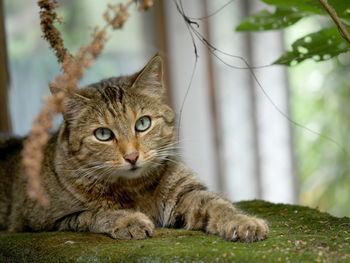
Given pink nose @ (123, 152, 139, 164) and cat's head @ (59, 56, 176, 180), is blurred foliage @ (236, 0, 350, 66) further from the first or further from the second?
pink nose @ (123, 152, 139, 164)

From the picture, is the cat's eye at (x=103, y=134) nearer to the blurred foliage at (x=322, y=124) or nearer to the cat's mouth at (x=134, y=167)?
the cat's mouth at (x=134, y=167)

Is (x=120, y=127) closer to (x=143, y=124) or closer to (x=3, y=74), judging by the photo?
(x=143, y=124)

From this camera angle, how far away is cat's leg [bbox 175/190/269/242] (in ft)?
4.55

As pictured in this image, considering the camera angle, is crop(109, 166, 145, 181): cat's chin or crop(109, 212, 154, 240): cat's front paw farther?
crop(109, 166, 145, 181): cat's chin

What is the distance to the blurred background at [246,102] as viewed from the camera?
3.84 metres

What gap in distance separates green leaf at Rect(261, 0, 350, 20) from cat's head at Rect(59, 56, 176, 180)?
0.48 m

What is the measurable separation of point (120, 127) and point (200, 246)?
506mm

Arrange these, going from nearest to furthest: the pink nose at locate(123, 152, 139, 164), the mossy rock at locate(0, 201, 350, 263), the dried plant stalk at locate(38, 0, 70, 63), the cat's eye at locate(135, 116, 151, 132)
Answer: the mossy rock at locate(0, 201, 350, 263) < the dried plant stalk at locate(38, 0, 70, 63) < the pink nose at locate(123, 152, 139, 164) < the cat's eye at locate(135, 116, 151, 132)

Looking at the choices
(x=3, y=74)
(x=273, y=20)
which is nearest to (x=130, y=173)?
(x=273, y=20)

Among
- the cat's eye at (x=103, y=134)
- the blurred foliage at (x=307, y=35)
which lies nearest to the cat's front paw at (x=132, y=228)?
the cat's eye at (x=103, y=134)

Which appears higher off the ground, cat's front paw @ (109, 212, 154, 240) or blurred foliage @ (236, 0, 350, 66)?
blurred foliage @ (236, 0, 350, 66)

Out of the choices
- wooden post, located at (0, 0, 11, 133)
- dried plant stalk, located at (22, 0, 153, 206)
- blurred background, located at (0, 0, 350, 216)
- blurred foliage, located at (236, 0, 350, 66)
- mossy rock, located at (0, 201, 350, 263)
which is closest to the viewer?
dried plant stalk, located at (22, 0, 153, 206)

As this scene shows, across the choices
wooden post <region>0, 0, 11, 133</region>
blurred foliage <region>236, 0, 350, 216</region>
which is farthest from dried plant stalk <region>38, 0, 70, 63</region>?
blurred foliage <region>236, 0, 350, 216</region>

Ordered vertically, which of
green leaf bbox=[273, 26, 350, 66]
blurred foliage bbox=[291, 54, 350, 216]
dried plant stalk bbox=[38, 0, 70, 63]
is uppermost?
dried plant stalk bbox=[38, 0, 70, 63]
